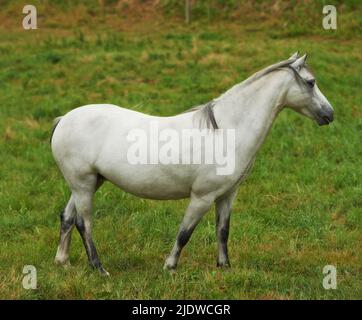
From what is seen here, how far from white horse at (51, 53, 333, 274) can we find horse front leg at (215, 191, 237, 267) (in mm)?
36

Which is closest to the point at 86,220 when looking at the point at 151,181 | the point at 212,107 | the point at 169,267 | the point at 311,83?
the point at 151,181

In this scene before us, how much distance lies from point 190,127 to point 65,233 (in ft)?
6.06

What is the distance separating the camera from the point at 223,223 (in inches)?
238

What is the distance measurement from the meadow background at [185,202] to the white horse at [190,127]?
74cm

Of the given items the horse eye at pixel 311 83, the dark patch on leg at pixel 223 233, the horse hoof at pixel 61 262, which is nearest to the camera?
the horse eye at pixel 311 83

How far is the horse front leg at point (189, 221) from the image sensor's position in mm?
5634

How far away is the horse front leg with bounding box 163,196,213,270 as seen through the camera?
222 inches

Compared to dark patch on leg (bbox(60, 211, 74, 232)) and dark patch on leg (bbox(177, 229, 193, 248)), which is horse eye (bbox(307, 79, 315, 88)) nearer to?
dark patch on leg (bbox(177, 229, 193, 248))

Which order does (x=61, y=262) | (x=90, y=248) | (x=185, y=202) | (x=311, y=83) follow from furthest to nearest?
(x=185, y=202), (x=61, y=262), (x=90, y=248), (x=311, y=83)

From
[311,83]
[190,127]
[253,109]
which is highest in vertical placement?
[311,83]

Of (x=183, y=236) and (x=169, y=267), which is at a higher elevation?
(x=183, y=236)

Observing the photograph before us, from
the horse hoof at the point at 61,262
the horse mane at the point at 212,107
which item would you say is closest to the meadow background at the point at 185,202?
the horse hoof at the point at 61,262

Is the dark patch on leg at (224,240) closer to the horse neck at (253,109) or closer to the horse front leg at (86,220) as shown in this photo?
the horse neck at (253,109)

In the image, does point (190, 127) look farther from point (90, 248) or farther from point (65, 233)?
point (65, 233)
